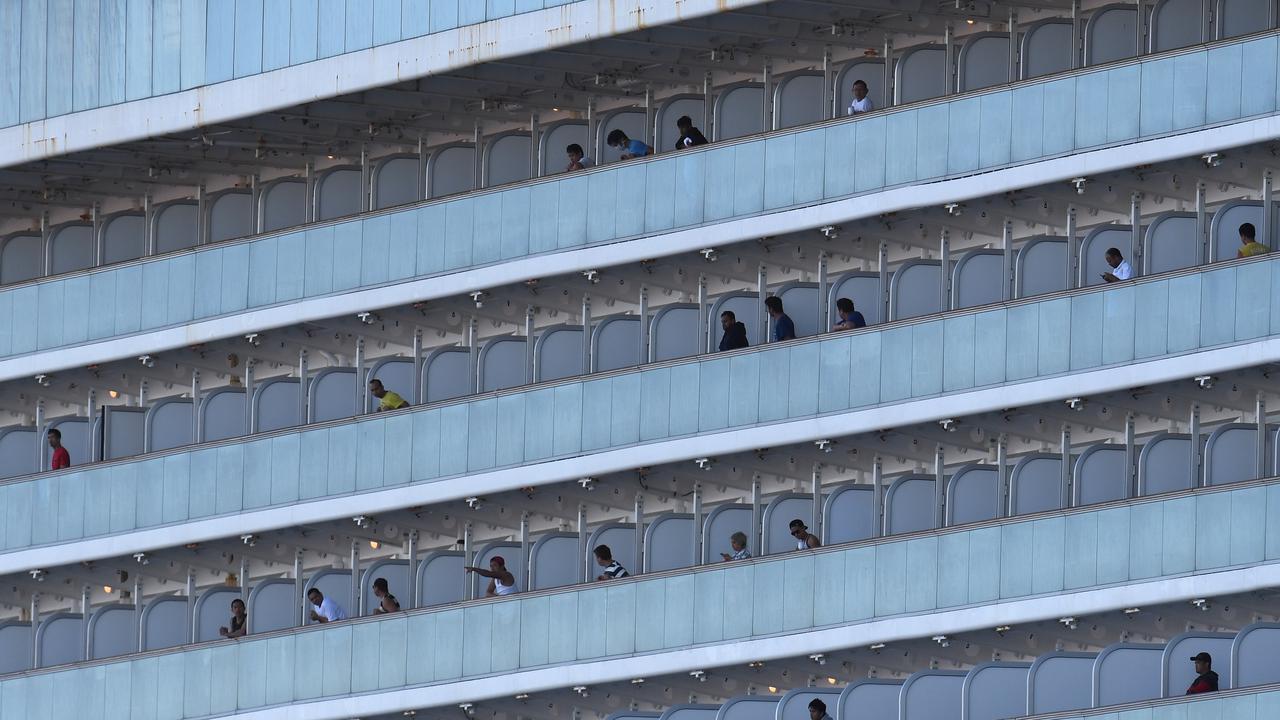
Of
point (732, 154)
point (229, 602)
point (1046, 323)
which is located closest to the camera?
point (1046, 323)

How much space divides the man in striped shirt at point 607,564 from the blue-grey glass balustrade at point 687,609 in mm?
234

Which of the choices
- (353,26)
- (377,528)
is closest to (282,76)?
(353,26)

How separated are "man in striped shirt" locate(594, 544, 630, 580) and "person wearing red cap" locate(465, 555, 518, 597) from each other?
3.90 ft

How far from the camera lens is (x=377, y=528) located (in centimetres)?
5906

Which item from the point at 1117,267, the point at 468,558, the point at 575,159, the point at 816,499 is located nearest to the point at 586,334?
the point at 575,159

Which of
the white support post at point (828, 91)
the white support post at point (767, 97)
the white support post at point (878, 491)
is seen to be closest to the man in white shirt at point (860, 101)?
the white support post at point (828, 91)

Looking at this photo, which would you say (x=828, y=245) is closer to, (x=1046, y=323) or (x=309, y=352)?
(x=1046, y=323)

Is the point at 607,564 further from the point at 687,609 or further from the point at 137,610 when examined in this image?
the point at 137,610

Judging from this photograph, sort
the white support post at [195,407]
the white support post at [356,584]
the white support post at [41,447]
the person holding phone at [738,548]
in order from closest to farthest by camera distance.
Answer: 1. the person holding phone at [738,548]
2. the white support post at [356,584]
3. the white support post at [195,407]
4. the white support post at [41,447]

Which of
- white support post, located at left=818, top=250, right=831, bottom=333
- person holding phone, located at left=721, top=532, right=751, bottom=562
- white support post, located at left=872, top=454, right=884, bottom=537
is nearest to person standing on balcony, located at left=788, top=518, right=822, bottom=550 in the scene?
person holding phone, located at left=721, top=532, right=751, bottom=562

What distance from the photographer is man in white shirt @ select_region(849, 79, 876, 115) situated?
181 feet

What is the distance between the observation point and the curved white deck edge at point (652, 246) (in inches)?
2066

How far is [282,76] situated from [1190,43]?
1299 centimetres

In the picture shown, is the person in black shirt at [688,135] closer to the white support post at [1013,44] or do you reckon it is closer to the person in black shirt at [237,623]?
the white support post at [1013,44]
